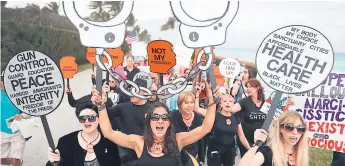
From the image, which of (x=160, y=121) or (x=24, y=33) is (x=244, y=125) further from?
(x=24, y=33)

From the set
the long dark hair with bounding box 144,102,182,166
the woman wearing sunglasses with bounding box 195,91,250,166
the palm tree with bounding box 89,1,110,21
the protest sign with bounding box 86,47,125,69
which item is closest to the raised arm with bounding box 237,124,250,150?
the woman wearing sunglasses with bounding box 195,91,250,166

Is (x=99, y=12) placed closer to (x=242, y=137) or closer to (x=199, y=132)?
(x=199, y=132)

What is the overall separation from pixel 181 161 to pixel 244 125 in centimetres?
67

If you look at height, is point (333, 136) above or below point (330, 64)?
below

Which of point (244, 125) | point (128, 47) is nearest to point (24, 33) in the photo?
point (128, 47)

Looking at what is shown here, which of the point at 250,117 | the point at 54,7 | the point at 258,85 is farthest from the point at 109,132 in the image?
the point at 258,85

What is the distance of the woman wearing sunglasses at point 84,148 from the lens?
369 cm

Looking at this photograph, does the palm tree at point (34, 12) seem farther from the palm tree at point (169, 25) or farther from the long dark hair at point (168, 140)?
the long dark hair at point (168, 140)

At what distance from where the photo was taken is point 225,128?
379 centimetres

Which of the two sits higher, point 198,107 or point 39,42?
point 39,42

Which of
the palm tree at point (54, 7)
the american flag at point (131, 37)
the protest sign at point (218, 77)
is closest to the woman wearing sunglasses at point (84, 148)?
the american flag at point (131, 37)

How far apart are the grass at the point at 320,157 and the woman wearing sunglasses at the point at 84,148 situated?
1735mm

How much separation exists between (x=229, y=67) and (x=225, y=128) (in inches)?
22.4

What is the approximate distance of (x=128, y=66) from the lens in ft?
11.9
